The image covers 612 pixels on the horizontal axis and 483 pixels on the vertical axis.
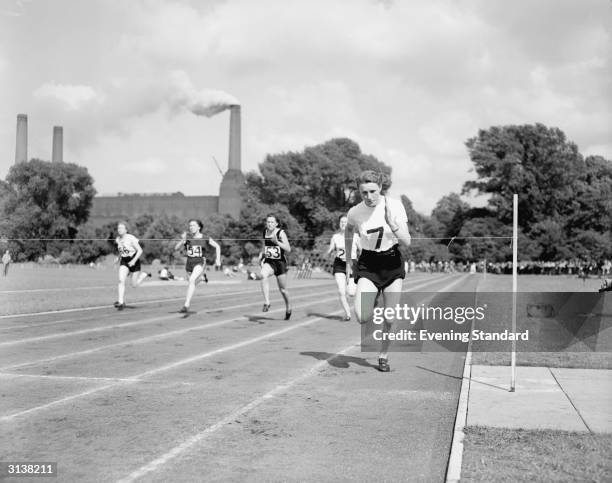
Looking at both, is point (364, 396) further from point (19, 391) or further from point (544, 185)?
point (544, 185)

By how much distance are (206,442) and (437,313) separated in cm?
1160

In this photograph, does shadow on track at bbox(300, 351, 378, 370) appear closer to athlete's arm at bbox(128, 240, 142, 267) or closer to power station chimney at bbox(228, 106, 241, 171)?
athlete's arm at bbox(128, 240, 142, 267)

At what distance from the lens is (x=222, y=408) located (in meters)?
5.57

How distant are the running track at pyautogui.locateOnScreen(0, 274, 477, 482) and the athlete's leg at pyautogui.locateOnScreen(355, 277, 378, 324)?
676mm

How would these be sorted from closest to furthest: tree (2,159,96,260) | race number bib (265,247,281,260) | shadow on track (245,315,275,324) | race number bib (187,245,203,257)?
shadow on track (245,315,275,324) → race number bib (265,247,281,260) → race number bib (187,245,203,257) → tree (2,159,96,260)

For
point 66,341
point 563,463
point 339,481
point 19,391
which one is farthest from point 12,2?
point 563,463

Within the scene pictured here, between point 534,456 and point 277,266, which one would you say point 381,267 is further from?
point 277,266

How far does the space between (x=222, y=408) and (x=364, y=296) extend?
2.35 meters

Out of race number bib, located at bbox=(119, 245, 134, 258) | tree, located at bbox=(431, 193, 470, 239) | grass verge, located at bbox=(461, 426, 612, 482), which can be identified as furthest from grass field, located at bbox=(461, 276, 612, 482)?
tree, located at bbox=(431, 193, 470, 239)

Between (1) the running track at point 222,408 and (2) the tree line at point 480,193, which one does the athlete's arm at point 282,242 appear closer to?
(1) the running track at point 222,408

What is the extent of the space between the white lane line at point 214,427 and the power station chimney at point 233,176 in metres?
90.2

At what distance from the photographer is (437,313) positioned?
15.6 metres

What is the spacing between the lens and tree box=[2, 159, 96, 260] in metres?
39.1

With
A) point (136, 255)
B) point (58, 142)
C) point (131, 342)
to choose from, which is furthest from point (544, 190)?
point (131, 342)
